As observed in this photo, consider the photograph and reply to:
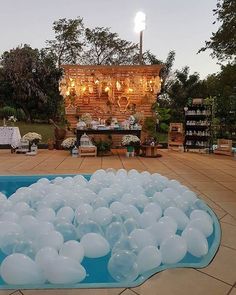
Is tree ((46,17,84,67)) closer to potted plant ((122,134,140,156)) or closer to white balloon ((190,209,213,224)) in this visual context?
potted plant ((122,134,140,156))

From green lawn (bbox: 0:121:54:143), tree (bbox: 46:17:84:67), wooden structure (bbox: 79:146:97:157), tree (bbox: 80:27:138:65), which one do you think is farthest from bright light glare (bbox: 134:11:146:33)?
tree (bbox: 46:17:84:67)

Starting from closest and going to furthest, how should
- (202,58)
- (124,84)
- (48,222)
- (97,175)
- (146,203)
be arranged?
(48,222) < (146,203) < (97,175) < (124,84) < (202,58)

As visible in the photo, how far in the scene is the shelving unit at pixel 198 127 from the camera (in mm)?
9367

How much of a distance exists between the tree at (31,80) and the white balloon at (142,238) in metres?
12.7

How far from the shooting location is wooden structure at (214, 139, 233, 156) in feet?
29.3

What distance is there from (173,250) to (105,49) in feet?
50.4

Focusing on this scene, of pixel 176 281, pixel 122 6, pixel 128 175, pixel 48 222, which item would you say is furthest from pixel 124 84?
pixel 176 281

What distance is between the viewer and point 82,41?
16219 mm

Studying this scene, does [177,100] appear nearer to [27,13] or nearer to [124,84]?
[124,84]

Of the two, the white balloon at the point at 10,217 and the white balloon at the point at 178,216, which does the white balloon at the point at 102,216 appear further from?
the white balloon at the point at 10,217

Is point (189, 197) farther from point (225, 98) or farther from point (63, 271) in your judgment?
point (225, 98)

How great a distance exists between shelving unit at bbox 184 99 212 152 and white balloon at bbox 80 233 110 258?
739 centimetres

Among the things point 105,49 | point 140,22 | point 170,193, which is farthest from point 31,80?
point 170,193

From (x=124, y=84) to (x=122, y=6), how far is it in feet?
14.4
